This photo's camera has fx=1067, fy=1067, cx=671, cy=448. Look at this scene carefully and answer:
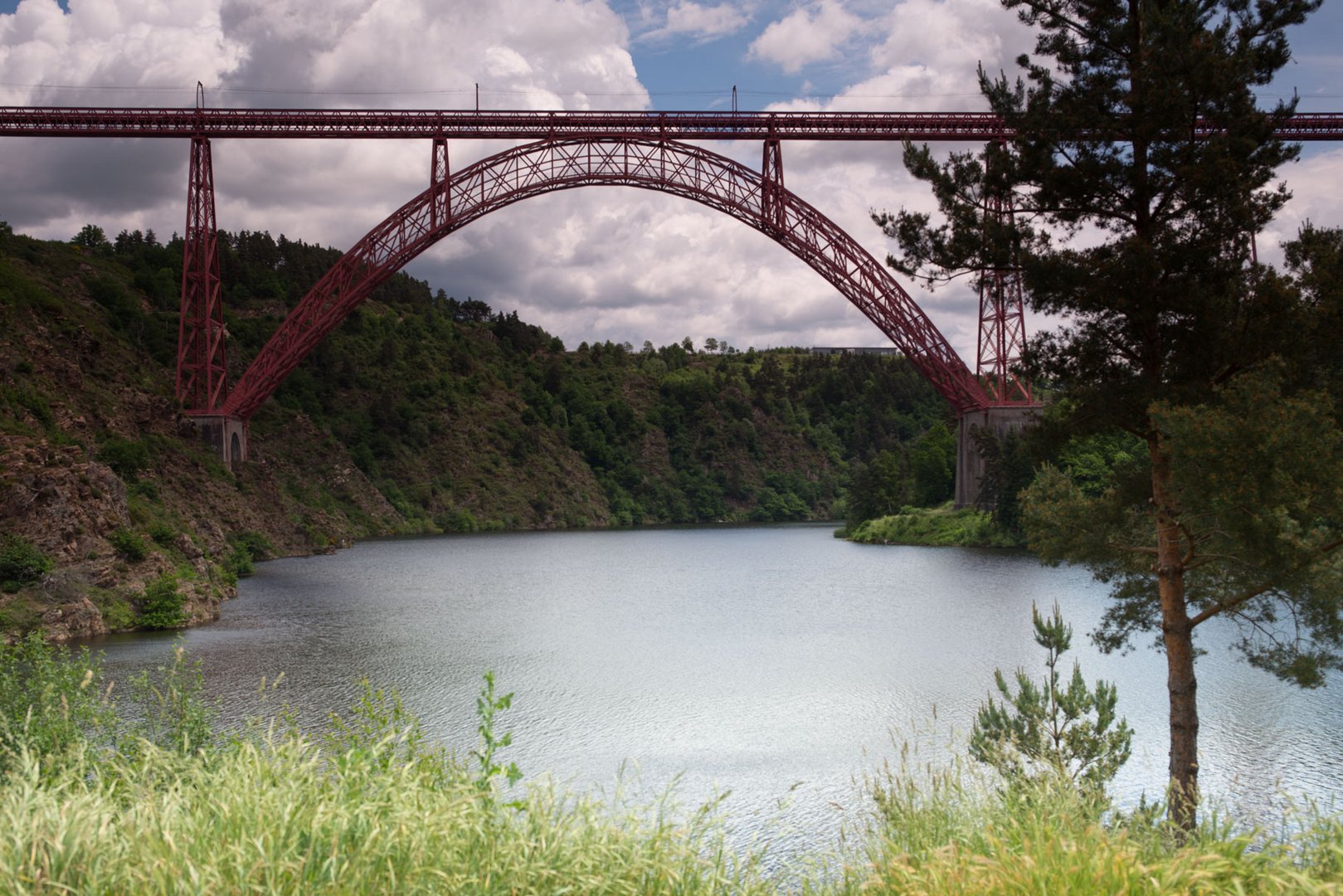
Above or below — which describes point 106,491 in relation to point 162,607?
above

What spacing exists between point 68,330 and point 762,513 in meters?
43.5

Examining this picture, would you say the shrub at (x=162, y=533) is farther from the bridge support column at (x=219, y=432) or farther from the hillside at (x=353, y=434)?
the bridge support column at (x=219, y=432)

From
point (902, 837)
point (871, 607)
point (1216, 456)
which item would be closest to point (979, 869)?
point (902, 837)

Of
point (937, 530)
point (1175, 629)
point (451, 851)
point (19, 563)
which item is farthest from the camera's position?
point (937, 530)

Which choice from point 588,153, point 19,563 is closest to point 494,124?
point 588,153

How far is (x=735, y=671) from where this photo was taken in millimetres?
13734

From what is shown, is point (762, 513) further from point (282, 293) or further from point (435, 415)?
point (282, 293)

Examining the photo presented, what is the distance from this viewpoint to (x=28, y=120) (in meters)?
26.5

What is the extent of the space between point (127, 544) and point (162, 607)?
4.53 ft

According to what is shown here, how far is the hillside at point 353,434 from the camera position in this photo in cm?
1711

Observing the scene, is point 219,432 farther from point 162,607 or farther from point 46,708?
point 46,708

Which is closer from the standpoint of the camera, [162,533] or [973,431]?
[162,533]

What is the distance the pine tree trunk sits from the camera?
25.1 ft

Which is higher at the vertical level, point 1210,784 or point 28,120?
point 28,120
